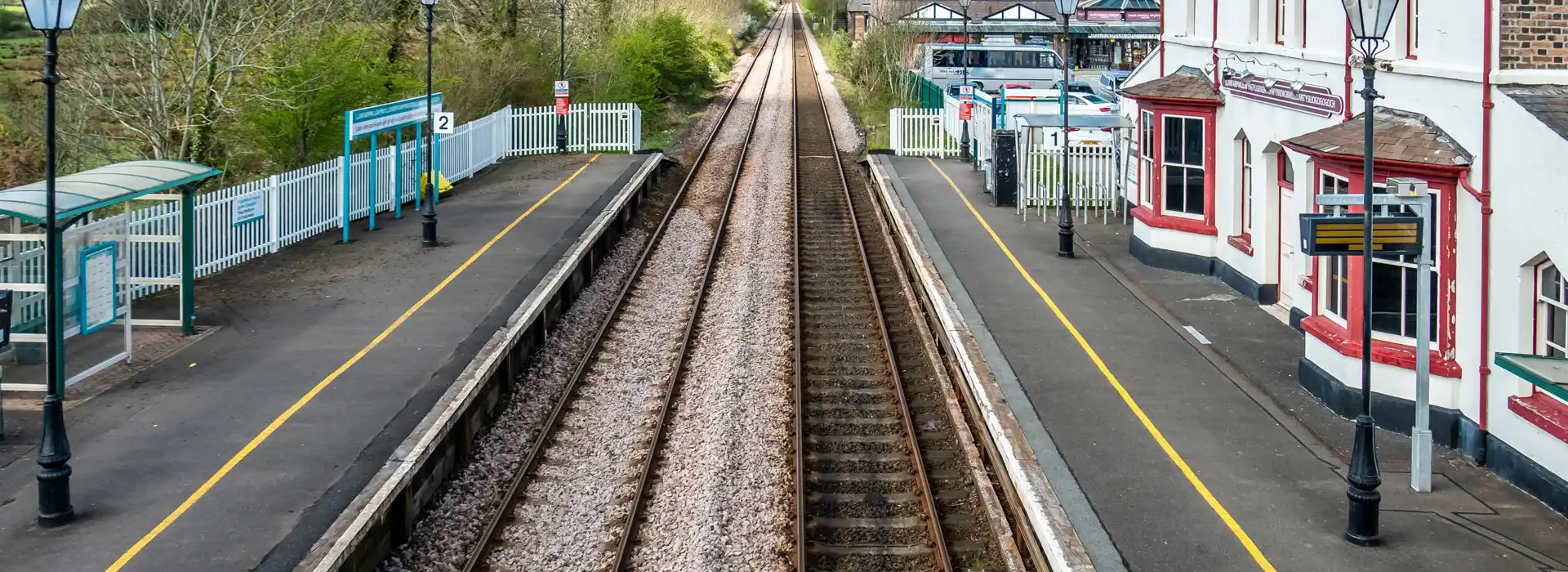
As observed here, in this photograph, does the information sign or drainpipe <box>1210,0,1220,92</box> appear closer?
the information sign

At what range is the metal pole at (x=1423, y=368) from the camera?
34.0 ft

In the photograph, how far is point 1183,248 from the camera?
20156 millimetres

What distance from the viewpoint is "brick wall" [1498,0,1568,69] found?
11219 millimetres

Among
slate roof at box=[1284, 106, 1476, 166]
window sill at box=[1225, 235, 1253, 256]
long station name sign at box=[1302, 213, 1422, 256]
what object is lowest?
window sill at box=[1225, 235, 1253, 256]

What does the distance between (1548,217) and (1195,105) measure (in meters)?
9.49

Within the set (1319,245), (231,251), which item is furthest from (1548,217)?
(231,251)

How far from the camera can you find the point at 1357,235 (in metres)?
10.2

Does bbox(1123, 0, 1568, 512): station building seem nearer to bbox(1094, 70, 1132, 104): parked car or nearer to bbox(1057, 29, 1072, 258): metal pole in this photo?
bbox(1057, 29, 1072, 258): metal pole

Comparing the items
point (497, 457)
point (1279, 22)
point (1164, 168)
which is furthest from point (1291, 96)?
point (497, 457)

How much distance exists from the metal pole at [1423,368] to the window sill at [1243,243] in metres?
7.62

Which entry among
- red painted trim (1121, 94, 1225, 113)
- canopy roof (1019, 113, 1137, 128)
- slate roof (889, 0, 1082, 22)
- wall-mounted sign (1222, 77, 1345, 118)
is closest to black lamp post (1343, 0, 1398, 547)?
wall-mounted sign (1222, 77, 1345, 118)

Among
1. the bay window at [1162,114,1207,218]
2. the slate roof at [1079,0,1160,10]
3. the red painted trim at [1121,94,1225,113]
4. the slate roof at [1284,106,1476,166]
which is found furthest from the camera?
the slate roof at [1079,0,1160,10]

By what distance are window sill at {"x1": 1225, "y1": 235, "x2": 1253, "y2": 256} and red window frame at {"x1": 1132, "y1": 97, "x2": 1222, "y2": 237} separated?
0.70 m

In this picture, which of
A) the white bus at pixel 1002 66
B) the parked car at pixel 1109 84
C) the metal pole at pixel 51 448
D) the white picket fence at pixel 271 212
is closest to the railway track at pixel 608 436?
the metal pole at pixel 51 448
